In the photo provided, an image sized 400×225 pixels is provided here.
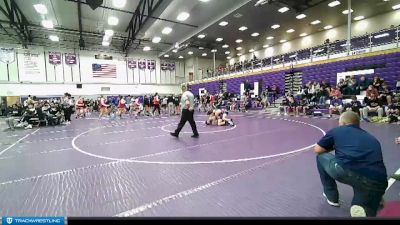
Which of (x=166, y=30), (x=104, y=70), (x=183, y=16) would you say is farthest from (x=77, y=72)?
(x=183, y=16)

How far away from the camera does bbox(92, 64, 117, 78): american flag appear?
29.6 m

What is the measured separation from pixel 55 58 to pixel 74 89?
153 inches

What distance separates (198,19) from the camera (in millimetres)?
19453

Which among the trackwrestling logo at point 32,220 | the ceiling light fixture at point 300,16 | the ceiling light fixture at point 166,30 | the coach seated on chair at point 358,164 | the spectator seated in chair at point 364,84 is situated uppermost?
the ceiling light fixture at point 166,30

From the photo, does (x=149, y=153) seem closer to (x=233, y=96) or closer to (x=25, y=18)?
(x=233, y=96)

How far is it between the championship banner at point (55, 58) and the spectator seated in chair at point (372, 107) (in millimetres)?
29231

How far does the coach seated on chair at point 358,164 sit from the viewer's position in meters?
2.22

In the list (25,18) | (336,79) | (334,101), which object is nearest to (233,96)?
(336,79)

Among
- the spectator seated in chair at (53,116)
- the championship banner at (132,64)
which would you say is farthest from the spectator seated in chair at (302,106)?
the championship banner at (132,64)

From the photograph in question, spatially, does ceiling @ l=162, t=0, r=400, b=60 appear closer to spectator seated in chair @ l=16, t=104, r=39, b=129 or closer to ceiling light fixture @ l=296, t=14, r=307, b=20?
ceiling light fixture @ l=296, t=14, r=307, b=20

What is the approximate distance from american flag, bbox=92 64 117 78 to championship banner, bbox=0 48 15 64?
7.81m

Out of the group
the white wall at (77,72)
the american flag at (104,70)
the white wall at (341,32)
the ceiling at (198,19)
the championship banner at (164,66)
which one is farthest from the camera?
the championship banner at (164,66)

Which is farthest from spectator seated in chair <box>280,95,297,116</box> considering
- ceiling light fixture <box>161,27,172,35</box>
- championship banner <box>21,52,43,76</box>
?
championship banner <box>21,52,43,76</box>

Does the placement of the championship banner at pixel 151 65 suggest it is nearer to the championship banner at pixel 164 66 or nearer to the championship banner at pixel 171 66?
the championship banner at pixel 164 66
